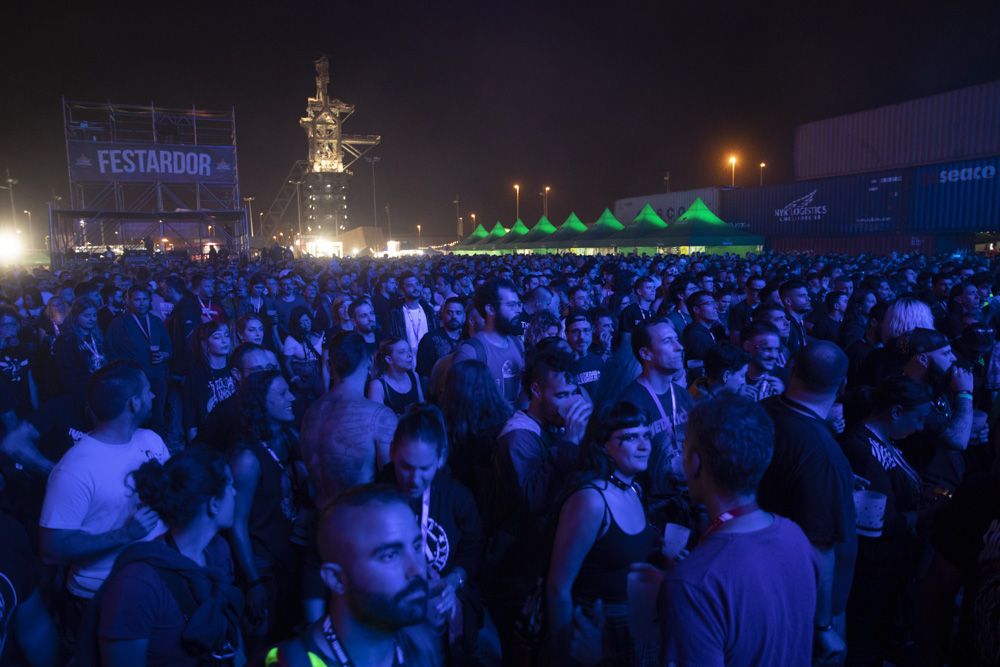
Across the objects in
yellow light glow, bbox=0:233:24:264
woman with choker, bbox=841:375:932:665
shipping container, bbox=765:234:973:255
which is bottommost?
woman with choker, bbox=841:375:932:665

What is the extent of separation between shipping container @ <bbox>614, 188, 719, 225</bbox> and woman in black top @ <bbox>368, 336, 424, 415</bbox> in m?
42.4

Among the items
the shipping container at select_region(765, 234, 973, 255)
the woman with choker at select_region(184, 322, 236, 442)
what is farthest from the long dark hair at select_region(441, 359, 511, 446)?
the shipping container at select_region(765, 234, 973, 255)

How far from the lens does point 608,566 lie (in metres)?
2.26

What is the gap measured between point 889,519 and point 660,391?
133 centimetres

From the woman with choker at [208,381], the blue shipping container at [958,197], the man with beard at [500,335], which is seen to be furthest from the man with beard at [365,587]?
the blue shipping container at [958,197]

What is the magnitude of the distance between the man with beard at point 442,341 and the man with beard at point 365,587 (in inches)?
164

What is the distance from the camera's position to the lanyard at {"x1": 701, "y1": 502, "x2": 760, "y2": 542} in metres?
1.77

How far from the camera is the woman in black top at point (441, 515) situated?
2582 mm

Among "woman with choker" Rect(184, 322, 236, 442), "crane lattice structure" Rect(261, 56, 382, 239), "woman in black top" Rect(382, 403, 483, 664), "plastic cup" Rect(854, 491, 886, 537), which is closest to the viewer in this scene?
"woman in black top" Rect(382, 403, 483, 664)

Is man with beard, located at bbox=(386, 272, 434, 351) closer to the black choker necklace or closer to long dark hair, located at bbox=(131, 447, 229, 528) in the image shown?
long dark hair, located at bbox=(131, 447, 229, 528)

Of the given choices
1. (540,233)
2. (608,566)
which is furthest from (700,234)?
(608,566)

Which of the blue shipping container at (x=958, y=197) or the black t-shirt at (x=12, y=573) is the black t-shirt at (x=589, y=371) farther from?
the blue shipping container at (x=958, y=197)

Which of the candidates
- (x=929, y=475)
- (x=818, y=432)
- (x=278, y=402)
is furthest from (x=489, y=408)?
(x=929, y=475)

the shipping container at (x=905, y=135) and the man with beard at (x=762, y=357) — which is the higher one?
the shipping container at (x=905, y=135)
